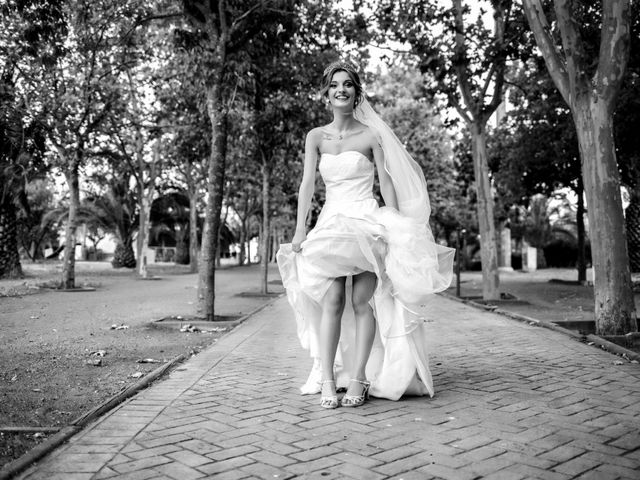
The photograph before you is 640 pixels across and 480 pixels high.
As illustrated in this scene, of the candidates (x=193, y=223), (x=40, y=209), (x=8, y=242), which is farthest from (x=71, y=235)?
(x=40, y=209)

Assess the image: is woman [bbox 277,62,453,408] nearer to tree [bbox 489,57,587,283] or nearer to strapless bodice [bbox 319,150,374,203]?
strapless bodice [bbox 319,150,374,203]

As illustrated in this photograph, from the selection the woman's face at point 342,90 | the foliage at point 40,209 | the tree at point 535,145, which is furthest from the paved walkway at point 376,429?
the foliage at point 40,209

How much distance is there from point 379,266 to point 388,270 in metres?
0.11

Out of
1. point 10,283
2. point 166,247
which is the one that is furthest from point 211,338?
point 166,247

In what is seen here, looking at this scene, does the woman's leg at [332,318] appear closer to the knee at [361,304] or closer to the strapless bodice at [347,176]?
the knee at [361,304]

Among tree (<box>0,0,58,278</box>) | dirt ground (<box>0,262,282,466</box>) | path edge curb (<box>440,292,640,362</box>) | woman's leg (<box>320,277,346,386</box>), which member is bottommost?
dirt ground (<box>0,262,282,466</box>)

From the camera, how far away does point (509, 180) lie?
22.3 metres

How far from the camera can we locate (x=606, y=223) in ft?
23.8

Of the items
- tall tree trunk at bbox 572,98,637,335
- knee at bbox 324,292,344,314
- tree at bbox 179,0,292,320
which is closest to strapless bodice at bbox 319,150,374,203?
knee at bbox 324,292,344,314

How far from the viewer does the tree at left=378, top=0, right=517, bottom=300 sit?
12.7 meters

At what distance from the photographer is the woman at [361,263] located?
430 centimetres

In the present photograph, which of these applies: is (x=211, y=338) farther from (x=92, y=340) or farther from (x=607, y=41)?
(x=607, y=41)

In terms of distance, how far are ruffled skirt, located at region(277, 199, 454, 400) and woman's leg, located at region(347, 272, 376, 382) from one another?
10 centimetres

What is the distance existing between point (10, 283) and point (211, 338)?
13.4 meters
